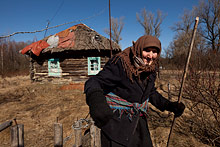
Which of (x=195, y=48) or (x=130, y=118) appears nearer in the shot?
(x=130, y=118)

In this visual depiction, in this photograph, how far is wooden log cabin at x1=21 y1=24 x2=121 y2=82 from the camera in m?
9.41

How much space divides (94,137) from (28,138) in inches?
116

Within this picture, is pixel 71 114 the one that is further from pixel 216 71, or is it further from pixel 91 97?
pixel 216 71

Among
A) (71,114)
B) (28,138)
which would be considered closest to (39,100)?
(71,114)

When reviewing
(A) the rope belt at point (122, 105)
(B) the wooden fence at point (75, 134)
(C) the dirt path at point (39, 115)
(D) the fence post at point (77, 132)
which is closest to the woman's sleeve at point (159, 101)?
(A) the rope belt at point (122, 105)

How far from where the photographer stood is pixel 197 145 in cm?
302

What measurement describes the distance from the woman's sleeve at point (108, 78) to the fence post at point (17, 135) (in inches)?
57.7

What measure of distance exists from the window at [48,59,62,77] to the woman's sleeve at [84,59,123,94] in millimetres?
9500

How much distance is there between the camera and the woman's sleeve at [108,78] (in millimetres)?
1201

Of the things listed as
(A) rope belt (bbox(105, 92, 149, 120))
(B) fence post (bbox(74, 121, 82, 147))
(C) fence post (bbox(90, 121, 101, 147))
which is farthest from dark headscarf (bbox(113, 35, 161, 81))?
(B) fence post (bbox(74, 121, 82, 147))

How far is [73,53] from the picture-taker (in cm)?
980

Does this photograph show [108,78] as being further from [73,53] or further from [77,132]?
[73,53]

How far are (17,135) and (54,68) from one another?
8958 millimetres

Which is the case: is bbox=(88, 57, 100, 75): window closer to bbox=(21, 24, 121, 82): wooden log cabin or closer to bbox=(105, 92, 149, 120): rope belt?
bbox=(21, 24, 121, 82): wooden log cabin
